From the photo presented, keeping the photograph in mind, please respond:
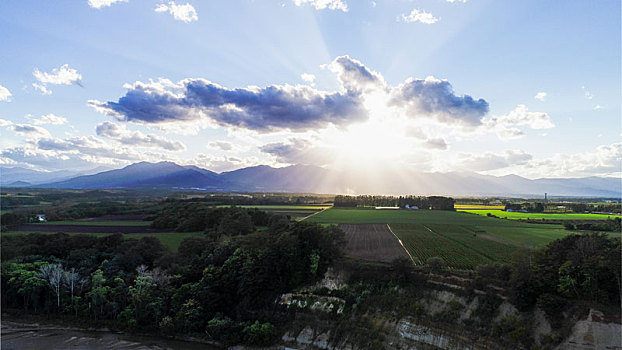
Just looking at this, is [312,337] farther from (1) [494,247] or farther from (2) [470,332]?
(1) [494,247]

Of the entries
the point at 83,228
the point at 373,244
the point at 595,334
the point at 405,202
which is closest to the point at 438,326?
the point at 595,334

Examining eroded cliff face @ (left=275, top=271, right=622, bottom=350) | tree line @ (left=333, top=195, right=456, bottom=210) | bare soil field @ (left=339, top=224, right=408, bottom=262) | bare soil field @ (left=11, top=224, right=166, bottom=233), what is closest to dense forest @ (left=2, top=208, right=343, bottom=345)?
eroded cliff face @ (left=275, top=271, right=622, bottom=350)

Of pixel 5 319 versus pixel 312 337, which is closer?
pixel 312 337

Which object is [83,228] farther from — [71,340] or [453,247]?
[453,247]

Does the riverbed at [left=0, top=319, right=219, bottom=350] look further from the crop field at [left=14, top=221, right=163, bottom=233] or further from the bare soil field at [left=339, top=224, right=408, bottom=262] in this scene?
the crop field at [left=14, top=221, right=163, bottom=233]

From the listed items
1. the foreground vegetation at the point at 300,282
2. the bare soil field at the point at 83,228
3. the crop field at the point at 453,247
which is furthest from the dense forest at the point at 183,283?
the bare soil field at the point at 83,228

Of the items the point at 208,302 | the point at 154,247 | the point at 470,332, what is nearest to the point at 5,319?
the point at 154,247
